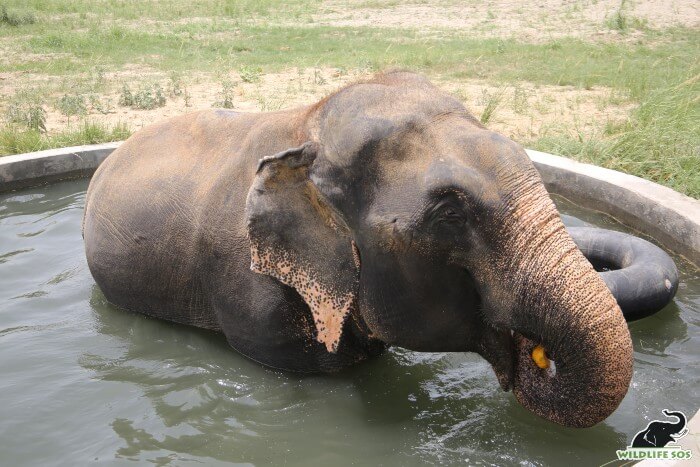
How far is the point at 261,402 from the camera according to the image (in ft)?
14.0

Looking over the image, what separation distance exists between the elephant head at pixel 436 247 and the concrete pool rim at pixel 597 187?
9.72ft

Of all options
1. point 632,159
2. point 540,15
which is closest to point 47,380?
point 632,159

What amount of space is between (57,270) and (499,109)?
5817 mm

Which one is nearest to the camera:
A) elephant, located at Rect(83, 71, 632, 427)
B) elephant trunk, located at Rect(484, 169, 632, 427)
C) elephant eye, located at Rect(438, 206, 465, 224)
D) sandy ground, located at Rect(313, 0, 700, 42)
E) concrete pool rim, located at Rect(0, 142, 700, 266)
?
elephant trunk, located at Rect(484, 169, 632, 427)

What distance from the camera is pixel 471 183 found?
10.3 feet

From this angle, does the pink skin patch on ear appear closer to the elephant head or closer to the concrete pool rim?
the elephant head

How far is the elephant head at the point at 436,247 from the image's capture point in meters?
2.96

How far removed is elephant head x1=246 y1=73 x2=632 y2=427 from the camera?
2965 mm

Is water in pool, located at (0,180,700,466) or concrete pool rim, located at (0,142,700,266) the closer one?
water in pool, located at (0,180,700,466)

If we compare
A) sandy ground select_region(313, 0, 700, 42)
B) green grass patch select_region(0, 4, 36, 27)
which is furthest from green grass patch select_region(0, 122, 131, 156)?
green grass patch select_region(0, 4, 36, 27)

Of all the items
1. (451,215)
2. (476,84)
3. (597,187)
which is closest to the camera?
(451,215)

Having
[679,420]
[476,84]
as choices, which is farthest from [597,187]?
[476,84]

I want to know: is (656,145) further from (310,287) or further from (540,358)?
(310,287)

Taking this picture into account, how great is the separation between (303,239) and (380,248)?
458 millimetres
